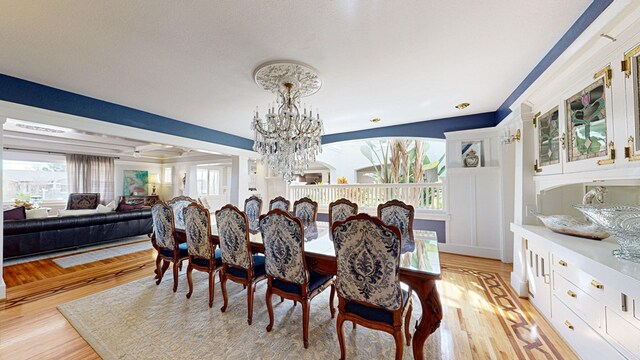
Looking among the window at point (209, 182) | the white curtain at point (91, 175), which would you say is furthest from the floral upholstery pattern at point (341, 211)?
the white curtain at point (91, 175)

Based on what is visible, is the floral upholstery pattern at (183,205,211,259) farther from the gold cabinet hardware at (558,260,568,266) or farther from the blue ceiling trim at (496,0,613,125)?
the blue ceiling trim at (496,0,613,125)

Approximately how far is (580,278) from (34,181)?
1131 cm

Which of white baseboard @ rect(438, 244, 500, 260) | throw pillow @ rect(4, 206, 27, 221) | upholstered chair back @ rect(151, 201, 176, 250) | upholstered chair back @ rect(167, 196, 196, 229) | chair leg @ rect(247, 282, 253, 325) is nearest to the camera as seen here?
chair leg @ rect(247, 282, 253, 325)

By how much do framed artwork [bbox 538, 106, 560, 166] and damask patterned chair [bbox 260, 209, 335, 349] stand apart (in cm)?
240

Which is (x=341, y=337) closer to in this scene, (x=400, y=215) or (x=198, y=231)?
(x=400, y=215)

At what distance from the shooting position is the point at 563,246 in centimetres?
176

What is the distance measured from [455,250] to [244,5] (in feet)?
14.6

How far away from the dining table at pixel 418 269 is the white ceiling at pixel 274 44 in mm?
1674

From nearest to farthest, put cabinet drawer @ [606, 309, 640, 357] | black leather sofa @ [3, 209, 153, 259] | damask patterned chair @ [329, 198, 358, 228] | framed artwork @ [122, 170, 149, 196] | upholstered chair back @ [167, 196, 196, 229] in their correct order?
cabinet drawer @ [606, 309, 640, 357] → damask patterned chair @ [329, 198, 358, 228] → upholstered chair back @ [167, 196, 196, 229] → black leather sofa @ [3, 209, 153, 259] → framed artwork @ [122, 170, 149, 196]

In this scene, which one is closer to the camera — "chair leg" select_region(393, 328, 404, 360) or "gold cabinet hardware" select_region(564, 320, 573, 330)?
"chair leg" select_region(393, 328, 404, 360)

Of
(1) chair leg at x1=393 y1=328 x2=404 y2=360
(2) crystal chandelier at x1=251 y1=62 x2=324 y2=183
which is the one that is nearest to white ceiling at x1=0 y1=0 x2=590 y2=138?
(2) crystal chandelier at x1=251 y1=62 x2=324 y2=183

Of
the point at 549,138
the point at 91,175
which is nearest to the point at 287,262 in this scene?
the point at 549,138

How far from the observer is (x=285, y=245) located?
188 cm

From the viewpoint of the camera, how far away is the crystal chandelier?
2.38 meters
